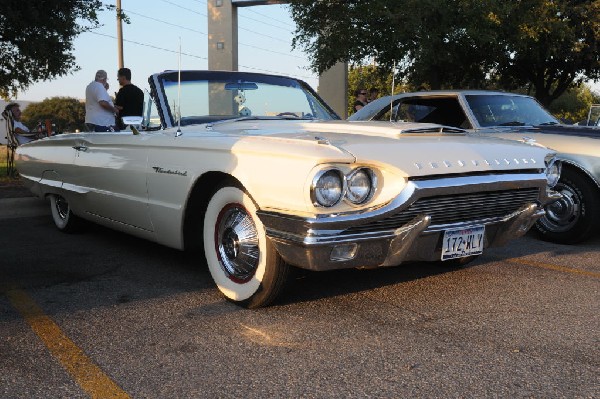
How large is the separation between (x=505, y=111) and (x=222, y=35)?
28.8 meters

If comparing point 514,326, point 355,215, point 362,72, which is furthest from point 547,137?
point 362,72

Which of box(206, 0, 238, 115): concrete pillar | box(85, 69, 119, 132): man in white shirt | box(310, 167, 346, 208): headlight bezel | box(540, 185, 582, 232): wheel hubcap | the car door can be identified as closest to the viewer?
box(310, 167, 346, 208): headlight bezel

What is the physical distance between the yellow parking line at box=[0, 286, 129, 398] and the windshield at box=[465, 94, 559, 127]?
4.37 m

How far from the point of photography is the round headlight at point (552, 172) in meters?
4.00

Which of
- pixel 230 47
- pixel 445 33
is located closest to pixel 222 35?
pixel 230 47

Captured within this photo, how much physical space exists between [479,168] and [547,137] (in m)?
2.58

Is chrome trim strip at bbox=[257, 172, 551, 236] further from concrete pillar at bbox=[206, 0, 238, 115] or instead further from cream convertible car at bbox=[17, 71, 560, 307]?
concrete pillar at bbox=[206, 0, 238, 115]

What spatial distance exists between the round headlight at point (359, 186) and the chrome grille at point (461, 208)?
14cm

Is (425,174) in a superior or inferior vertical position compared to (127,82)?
inferior

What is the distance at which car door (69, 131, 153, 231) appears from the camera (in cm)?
428

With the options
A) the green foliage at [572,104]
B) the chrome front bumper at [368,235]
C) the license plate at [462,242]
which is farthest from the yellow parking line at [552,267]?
the green foliage at [572,104]

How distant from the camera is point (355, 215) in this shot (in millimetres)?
2992

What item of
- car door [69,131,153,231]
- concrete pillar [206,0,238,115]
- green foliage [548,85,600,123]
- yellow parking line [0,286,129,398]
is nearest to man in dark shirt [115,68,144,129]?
car door [69,131,153,231]

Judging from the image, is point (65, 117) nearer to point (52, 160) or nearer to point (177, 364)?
point (52, 160)
